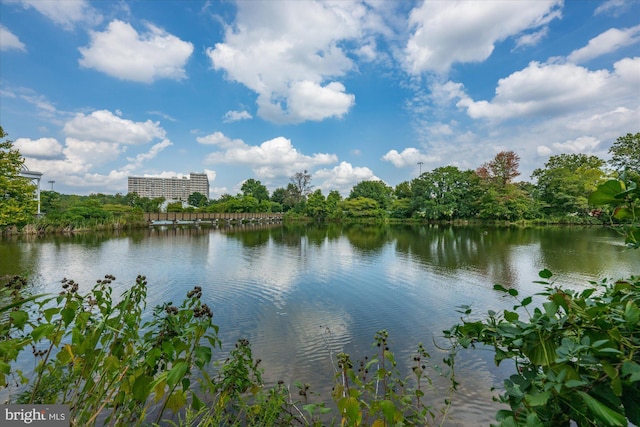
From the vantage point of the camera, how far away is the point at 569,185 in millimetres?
34812

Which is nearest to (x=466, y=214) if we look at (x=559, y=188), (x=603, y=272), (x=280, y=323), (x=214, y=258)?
(x=559, y=188)

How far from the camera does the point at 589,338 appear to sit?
0.91m

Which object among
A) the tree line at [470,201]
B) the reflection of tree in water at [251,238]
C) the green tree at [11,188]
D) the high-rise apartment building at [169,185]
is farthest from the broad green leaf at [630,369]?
the high-rise apartment building at [169,185]

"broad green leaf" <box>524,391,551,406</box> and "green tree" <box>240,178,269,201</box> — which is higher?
"green tree" <box>240,178,269,201</box>

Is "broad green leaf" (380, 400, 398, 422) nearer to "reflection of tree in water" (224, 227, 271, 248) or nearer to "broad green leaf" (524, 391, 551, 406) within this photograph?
"broad green leaf" (524, 391, 551, 406)

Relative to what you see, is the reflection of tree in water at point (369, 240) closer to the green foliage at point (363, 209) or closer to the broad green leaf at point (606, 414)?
the broad green leaf at point (606, 414)

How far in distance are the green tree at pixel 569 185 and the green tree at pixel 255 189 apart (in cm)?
4825

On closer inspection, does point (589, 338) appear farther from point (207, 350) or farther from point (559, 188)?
point (559, 188)

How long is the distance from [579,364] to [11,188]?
22891 mm

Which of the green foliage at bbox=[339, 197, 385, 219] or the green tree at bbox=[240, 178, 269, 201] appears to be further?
the green tree at bbox=[240, 178, 269, 201]

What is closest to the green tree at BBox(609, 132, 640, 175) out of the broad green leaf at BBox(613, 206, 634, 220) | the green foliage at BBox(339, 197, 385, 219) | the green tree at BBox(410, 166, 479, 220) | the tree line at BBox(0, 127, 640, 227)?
the tree line at BBox(0, 127, 640, 227)

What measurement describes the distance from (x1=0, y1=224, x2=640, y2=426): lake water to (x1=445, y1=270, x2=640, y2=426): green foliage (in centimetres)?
297

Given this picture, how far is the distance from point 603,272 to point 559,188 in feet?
105

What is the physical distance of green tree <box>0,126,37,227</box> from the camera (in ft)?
51.5
